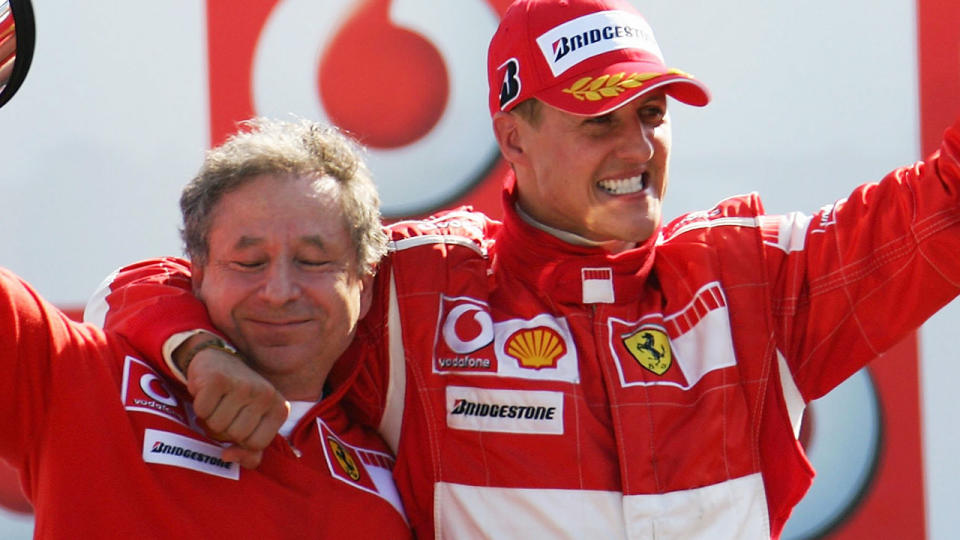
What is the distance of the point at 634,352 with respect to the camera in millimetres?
1641

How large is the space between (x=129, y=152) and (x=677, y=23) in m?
0.97

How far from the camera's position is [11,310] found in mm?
1328

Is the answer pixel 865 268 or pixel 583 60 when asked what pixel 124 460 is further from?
pixel 865 268

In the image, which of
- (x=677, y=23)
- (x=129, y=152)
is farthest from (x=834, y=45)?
(x=129, y=152)

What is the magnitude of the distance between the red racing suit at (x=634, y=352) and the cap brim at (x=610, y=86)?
0.19 m

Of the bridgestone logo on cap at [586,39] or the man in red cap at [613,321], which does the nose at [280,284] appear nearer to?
the man in red cap at [613,321]

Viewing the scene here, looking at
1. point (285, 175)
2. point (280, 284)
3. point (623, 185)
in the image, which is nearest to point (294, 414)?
point (280, 284)

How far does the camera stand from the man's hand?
4.73 ft

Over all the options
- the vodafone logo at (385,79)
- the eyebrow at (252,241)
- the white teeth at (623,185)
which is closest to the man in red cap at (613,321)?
the white teeth at (623,185)

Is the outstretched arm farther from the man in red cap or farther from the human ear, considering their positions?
the human ear

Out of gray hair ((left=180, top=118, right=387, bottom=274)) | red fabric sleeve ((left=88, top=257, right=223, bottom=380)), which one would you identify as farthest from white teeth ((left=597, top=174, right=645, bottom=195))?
red fabric sleeve ((left=88, top=257, right=223, bottom=380))

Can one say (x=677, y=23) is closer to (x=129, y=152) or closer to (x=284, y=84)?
(x=284, y=84)

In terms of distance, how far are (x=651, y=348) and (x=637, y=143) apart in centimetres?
29

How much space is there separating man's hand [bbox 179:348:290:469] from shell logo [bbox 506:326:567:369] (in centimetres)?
34
